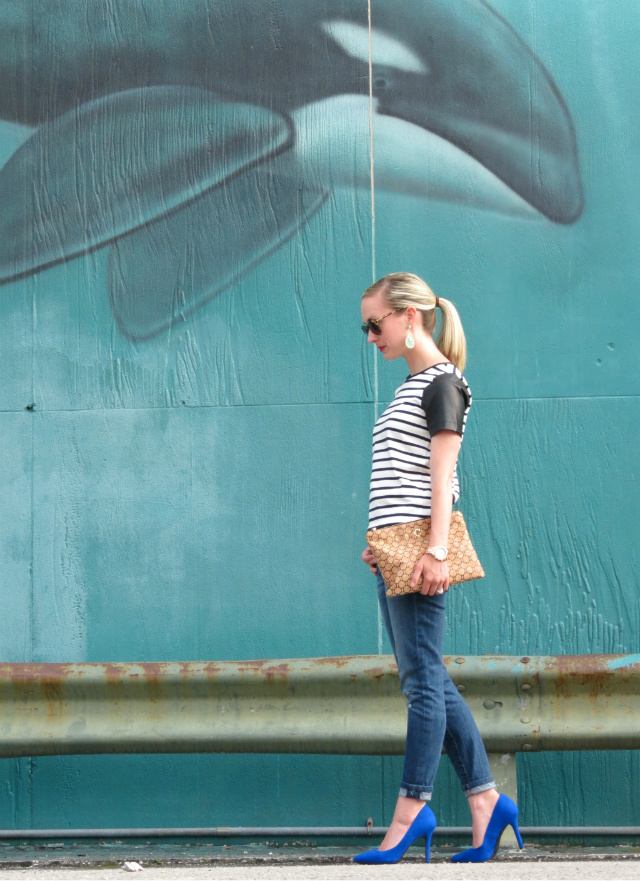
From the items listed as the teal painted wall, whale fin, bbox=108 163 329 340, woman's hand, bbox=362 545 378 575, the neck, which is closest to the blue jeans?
woman's hand, bbox=362 545 378 575

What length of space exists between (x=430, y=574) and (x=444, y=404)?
1.63 ft

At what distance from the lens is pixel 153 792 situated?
4062 millimetres

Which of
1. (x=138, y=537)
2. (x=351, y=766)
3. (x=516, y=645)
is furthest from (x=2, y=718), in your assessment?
(x=516, y=645)

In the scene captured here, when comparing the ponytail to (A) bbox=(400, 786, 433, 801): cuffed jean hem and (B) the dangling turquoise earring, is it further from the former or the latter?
(A) bbox=(400, 786, 433, 801): cuffed jean hem

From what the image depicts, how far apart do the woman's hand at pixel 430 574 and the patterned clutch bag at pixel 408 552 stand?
0.02 metres

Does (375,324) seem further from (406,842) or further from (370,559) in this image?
(406,842)

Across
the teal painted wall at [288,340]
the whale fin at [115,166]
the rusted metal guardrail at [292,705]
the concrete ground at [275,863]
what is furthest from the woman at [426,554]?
the whale fin at [115,166]

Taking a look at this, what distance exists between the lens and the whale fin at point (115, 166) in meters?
4.24

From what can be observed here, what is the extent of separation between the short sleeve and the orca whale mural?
4.74 feet

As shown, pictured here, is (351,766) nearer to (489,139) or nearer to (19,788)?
(19,788)

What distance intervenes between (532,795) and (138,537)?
190cm

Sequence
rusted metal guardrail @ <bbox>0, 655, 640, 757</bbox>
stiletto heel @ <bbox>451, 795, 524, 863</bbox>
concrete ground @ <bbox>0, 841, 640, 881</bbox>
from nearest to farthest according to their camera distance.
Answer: concrete ground @ <bbox>0, 841, 640, 881</bbox> < stiletto heel @ <bbox>451, 795, 524, 863</bbox> < rusted metal guardrail @ <bbox>0, 655, 640, 757</bbox>

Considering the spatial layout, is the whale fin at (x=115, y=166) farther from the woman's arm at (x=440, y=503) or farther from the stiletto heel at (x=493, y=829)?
the stiletto heel at (x=493, y=829)

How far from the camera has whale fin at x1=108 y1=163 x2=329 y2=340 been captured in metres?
4.20
